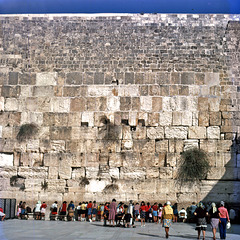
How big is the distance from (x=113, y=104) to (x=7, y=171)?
4.52 m

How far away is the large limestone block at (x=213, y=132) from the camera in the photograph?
1567 centimetres

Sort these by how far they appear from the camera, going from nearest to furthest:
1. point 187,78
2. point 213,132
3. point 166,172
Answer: point 166,172 < point 213,132 < point 187,78

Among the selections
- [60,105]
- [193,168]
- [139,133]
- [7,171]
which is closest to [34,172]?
[7,171]

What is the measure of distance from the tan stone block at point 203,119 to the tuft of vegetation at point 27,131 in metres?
5.95

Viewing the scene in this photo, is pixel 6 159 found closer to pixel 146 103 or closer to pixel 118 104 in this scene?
pixel 118 104

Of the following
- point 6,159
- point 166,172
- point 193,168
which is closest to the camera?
point 193,168

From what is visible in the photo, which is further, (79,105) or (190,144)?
(79,105)

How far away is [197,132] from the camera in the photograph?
15719mm

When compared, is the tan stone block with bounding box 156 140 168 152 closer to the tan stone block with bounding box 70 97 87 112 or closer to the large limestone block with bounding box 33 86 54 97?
the tan stone block with bounding box 70 97 87 112

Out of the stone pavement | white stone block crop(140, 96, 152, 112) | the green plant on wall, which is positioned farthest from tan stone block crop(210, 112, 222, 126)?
the stone pavement

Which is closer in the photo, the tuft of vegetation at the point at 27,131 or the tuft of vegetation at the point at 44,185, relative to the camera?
the tuft of vegetation at the point at 44,185

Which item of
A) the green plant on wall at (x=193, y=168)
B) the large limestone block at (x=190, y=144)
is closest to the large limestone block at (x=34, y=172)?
the green plant on wall at (x=193, y=168)

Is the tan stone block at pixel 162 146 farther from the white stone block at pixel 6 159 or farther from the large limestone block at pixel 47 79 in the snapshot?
the white stone block at pixel 6 159

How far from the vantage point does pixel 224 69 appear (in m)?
16.1
